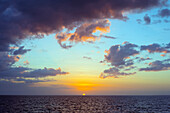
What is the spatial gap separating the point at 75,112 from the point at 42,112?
11.8 meters

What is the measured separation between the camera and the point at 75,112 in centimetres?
6638

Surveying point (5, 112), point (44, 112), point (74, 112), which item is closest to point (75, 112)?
point (74, 112)

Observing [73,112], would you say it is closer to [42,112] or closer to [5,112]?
[42,112]

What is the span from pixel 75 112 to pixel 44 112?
11096 millimetres

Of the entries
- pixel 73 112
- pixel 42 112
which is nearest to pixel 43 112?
pixel 42 112

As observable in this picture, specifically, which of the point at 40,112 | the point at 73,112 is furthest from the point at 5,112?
the point at 73,112

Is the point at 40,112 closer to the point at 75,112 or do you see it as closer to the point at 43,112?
the point at 43,112

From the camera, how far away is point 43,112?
66.0 metres

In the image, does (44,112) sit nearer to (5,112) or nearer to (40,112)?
(40,112)

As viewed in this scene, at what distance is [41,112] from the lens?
65.9 m

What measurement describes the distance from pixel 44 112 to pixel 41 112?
111cm

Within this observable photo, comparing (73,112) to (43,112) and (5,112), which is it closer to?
(43,112)

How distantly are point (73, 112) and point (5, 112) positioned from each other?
23722 millimetres

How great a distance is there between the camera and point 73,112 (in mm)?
66438
